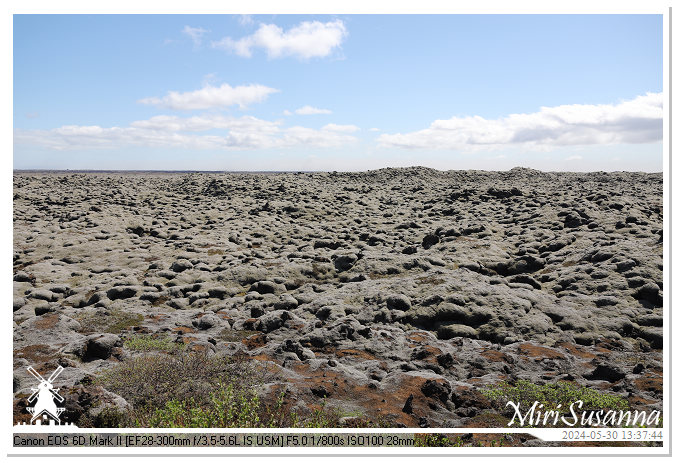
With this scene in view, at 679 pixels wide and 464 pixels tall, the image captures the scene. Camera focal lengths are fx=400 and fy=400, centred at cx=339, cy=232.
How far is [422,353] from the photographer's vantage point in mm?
9016

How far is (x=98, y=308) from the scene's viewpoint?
37.8 feet

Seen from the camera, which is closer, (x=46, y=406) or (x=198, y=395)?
(x=46, y=406)

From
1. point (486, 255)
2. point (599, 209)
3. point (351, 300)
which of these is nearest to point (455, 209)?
point (599, 209)

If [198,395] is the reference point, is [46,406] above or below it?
above

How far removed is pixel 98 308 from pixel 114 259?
6.78 metres
